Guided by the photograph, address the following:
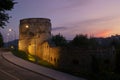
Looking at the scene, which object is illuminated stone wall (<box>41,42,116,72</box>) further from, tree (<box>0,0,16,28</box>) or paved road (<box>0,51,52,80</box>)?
tree (<box>0,0,16,28</box>)

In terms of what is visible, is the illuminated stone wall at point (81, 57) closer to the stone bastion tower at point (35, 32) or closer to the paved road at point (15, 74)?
the paved road at point (15, 74)

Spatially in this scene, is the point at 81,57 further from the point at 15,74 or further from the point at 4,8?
the point at 4,8

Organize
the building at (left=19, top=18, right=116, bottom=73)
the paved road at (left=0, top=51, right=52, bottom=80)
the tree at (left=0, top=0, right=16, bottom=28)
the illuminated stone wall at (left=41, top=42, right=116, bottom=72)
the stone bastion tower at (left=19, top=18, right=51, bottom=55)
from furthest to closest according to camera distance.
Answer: the stone bastion tower at (left=19, top=18, right=51, bottom=55)
the illuminated stone wall at (left=41, top=42, right=116, bottom=72)
the building at (left=19, top=18, right=116, bottom=73)
the paved road at (left=0, top=51, right=52, bottom=80)
the tree at (left=0, top=0, right=16, bottom=28)

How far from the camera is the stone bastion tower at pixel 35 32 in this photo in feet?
265

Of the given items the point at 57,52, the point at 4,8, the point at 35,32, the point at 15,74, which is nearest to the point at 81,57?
the point at 57,52

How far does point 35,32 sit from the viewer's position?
81188 millimetres

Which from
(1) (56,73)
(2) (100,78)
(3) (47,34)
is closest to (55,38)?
(3) (47,34)

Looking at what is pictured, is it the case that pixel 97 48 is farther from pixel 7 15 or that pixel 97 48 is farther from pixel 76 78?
pixel 7 15

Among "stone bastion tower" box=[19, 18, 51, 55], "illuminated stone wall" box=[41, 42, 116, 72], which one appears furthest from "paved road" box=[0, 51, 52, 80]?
"stone bastion tower" box=[19, 18, 51, 55]

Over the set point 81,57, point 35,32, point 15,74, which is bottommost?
point 15,74

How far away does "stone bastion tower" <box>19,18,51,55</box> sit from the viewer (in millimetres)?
80875

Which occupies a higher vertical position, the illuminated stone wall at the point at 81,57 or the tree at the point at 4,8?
the tree at the point at 4,8

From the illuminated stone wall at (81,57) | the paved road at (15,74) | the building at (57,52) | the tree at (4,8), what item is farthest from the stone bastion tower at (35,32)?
the tree at (4,8)

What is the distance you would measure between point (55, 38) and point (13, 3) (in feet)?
340
